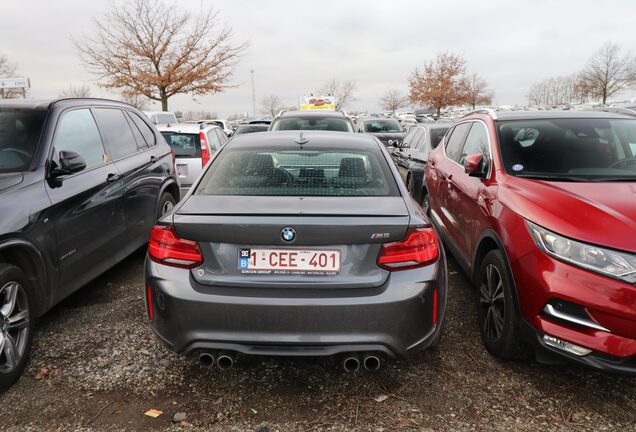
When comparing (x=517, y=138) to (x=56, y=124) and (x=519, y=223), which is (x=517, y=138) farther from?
(x=56, y=124)

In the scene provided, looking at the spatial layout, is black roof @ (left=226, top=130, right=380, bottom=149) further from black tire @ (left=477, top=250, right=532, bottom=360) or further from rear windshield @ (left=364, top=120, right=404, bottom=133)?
rear windshield @ (left=364, top=120, right=404, bottom=133)

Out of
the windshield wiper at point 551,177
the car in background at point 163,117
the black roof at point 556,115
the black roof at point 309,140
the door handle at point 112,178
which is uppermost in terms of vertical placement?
the black roof at point 556,115

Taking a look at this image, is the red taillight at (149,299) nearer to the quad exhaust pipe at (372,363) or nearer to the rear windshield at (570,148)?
the quad exhaust pipe at (372,363)

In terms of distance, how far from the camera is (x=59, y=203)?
328 centimetres

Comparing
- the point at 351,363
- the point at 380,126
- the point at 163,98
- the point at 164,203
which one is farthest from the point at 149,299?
the point at 163,98

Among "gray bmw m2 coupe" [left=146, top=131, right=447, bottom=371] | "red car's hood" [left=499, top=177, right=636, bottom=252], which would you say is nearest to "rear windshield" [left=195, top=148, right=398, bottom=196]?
"gray bmw m2 coupe" [left=146, top=131, right=447, bottom=371]

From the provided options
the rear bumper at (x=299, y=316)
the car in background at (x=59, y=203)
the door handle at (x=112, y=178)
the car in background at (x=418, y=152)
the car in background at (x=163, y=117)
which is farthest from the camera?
the car in background at (x=163, y=117)

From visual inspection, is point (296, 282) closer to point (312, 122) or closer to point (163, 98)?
point (312, 122)

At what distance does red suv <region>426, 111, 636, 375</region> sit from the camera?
2373 millimetres

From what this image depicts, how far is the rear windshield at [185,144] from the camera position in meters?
7.94

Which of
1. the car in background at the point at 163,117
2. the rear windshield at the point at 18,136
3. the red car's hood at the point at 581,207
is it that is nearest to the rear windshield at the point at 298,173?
the red car's hood at the point at 581,207

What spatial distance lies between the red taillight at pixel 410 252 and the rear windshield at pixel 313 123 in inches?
262

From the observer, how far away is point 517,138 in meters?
3.84

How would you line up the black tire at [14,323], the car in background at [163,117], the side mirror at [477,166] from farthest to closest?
the car in background at [163,117], the side mirror at [477,166], the black tire at [14,323]
